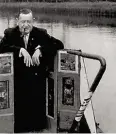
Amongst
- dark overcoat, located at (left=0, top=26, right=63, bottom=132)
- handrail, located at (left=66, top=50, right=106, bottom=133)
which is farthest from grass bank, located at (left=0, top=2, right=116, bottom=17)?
handrail, located at (left=66, top=50, right=106, bottom=133)

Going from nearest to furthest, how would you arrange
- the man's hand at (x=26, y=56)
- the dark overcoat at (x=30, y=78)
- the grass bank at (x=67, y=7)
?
the man's hand at (x=26, y=56)
the dark overcoat at (x=30, y=78)
the grass bank at (x=67, y=7)

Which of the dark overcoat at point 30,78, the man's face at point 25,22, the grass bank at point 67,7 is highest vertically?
the man's face at point 25,22

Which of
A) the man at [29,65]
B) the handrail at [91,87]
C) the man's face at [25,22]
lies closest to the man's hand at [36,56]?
the man at [29,65]

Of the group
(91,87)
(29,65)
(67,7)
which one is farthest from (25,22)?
(67,7)

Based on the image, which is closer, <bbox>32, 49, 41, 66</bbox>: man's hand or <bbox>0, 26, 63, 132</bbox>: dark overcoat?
<bbox>32, 49, 41, 66</bbox>: man's hand

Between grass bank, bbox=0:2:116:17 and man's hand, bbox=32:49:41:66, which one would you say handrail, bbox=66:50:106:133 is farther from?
grass bank, bbox=0:2:116:17

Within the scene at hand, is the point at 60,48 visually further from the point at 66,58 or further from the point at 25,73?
the point at 25,73

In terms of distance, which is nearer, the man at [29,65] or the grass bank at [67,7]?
the man at [29,65]

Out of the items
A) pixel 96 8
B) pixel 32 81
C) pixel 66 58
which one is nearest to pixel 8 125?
pixel 32 81

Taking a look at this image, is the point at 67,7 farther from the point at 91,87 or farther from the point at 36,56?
the point at 91,87

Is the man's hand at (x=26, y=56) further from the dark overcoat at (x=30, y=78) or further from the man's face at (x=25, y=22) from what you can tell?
the man's face at (x=25, y=22)

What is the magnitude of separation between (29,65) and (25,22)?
539mm

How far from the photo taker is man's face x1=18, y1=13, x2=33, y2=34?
5.00 meters

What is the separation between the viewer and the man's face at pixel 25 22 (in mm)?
5000
